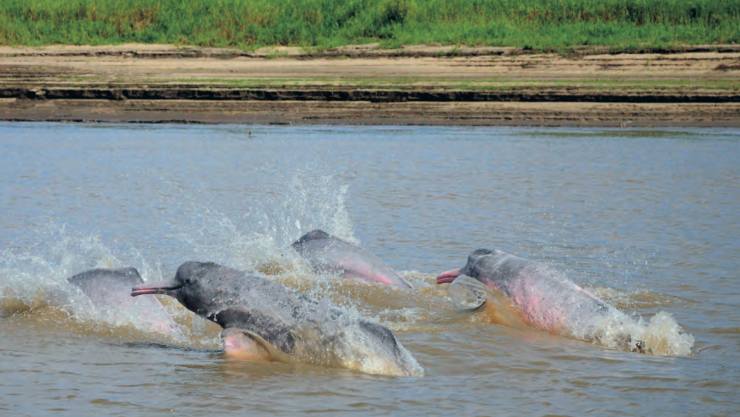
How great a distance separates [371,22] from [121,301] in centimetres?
2343

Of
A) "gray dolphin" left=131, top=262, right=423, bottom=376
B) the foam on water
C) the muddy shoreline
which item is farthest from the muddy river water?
the muddy shoreline

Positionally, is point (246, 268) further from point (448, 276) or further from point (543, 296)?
point (543, 296)

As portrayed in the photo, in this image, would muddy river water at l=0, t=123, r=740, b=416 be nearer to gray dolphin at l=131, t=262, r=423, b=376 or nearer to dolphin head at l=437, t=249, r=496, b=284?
gray dolphin at l=131, t=262, r=423, b=376

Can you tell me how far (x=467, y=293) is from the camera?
9.37m

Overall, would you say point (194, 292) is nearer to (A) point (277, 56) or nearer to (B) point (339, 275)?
(B) point (339, 275)

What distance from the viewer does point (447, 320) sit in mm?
8625

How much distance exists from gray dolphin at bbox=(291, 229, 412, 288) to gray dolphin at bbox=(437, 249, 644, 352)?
1.08 metres

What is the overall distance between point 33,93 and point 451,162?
446 inches

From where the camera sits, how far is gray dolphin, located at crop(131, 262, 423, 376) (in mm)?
7090

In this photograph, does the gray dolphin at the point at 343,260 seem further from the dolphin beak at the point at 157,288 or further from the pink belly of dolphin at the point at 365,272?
the dolphin beak at the point at 157,288

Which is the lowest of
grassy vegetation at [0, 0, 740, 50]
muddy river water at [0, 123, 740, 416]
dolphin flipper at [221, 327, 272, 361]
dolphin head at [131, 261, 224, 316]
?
muddy river water at [0, 123, 740, 416]

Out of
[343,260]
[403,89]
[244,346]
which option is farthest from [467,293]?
[403,89]

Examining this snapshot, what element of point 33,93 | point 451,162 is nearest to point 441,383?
point 451,162

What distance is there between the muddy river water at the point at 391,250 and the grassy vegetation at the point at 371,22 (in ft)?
22.1
